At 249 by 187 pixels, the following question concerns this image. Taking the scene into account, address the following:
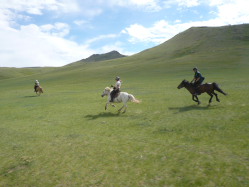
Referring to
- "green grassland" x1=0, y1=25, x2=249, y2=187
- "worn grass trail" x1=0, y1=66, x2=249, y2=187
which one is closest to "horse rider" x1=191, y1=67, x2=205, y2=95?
"green grassland" x1=0, y1=25, x2=249, y2=187

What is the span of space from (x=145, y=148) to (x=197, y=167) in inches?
112

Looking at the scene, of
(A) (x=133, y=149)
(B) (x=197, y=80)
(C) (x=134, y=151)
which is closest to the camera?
(C) (x=134, y=151)

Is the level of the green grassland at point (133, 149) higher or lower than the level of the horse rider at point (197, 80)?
lower

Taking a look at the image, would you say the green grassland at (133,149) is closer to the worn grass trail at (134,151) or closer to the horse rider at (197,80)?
the worn grass trail at (134,151)

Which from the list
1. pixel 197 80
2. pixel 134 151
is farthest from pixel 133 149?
pixel 197 80

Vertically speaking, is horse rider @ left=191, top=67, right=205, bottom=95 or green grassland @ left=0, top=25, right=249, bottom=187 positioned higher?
horse rider @ left=191, top=67, right=205, bottom=95

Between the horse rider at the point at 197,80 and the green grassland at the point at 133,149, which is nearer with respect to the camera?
the green grassland at the point at 133,149

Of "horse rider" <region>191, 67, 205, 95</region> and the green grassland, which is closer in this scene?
the green grassland

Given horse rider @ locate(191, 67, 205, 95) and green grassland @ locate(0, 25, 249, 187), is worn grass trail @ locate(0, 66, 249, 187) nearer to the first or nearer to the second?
green grassland @ locate(0, 25, 249, 187)

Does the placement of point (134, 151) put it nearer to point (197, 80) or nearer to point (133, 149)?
point (133, 149)

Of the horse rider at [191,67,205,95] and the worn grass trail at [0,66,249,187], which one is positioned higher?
the horse rider at [191,67,205,95]

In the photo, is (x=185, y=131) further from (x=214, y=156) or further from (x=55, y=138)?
(x=55, y=138)

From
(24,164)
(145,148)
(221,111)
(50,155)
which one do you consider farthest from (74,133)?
(221,111)

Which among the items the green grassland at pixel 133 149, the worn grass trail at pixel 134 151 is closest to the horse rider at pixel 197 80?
the green grassland at pixel 133 149
